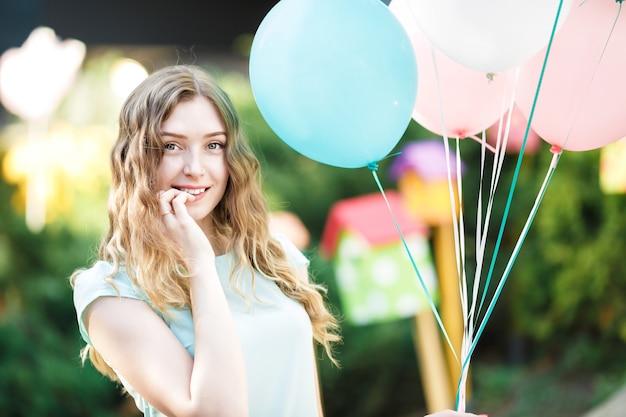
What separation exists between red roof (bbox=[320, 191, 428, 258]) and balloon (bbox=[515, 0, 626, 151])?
202cm

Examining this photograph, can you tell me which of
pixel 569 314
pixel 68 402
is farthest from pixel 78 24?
→ pixel 569 314

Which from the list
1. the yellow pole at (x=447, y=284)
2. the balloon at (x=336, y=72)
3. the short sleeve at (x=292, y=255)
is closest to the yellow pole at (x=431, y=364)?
the yellow pole at (x=447, y=284)

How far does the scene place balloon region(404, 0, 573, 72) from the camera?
1641 millimetres

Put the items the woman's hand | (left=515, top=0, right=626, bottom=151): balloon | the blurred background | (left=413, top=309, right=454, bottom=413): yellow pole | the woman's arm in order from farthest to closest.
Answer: (left=413, top=309, right=454, bottom=413): yellow pole
the blurred background
(left=515, top=0, right=626, bottom=151): balloon
the woman's hand
the woman's arm

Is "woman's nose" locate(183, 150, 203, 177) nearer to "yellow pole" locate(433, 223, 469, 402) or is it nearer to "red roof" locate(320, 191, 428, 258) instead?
"red roof" locate(320, 191, 428, 258)

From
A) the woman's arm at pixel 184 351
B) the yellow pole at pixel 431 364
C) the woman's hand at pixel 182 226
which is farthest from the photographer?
the yellow pole at pixel 431 364

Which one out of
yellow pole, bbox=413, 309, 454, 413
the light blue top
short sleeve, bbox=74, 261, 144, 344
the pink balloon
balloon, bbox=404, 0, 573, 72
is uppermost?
balloon, bbox=404, 0, 573, 72

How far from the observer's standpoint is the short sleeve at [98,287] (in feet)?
5.31

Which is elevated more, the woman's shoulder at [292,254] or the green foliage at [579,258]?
the woman's shoulder at [292,254]

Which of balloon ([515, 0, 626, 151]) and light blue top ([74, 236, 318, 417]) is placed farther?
balloon ([515, 0, 626, 151])

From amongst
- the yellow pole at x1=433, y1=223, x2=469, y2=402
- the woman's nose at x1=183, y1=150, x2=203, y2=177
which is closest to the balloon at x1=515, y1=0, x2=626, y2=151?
the woman's nose at x1=183, y1=150, x2=203, y2=177

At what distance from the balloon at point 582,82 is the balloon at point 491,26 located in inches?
4.5

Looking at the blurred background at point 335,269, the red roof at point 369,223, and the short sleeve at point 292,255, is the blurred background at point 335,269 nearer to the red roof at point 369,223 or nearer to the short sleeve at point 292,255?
the red roof at point 369,223

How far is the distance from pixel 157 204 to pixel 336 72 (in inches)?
17.0
